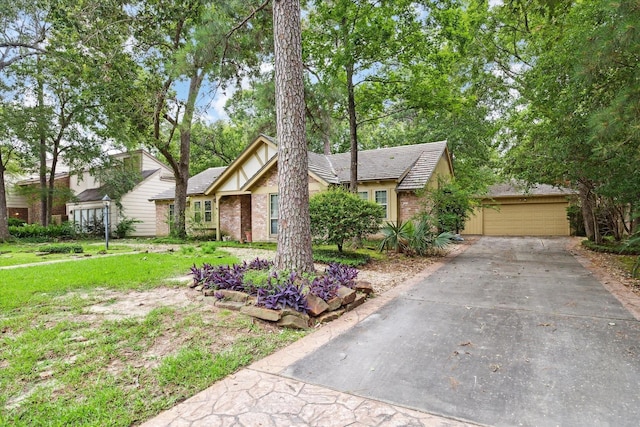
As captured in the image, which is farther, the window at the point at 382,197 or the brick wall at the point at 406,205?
the window at the point at 382,197

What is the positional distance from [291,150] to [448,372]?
12.9 ft

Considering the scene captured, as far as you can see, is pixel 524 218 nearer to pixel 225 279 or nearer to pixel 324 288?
pixel 324 288

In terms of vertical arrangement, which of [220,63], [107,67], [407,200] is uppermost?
[107,67]

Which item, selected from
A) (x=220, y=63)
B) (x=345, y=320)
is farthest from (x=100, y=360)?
(x=220, y=63)

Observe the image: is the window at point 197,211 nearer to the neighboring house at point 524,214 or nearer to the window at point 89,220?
the window at point 89,220

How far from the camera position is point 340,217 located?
956 centimetres

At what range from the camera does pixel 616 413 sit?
2406mm

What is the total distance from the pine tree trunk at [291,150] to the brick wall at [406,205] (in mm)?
8962

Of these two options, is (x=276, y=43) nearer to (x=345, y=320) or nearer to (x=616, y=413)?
(x=345, y=320)

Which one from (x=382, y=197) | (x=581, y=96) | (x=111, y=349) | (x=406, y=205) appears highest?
(x=581, y=96)

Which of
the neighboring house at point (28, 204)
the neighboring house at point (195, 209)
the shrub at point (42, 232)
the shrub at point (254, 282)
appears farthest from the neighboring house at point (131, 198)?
the shrub at point (254, 282)

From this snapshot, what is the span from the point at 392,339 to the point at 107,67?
44.9 feet

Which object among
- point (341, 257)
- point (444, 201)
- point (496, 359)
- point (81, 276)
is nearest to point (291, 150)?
point (496, 359)

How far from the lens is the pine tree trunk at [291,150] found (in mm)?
5547
